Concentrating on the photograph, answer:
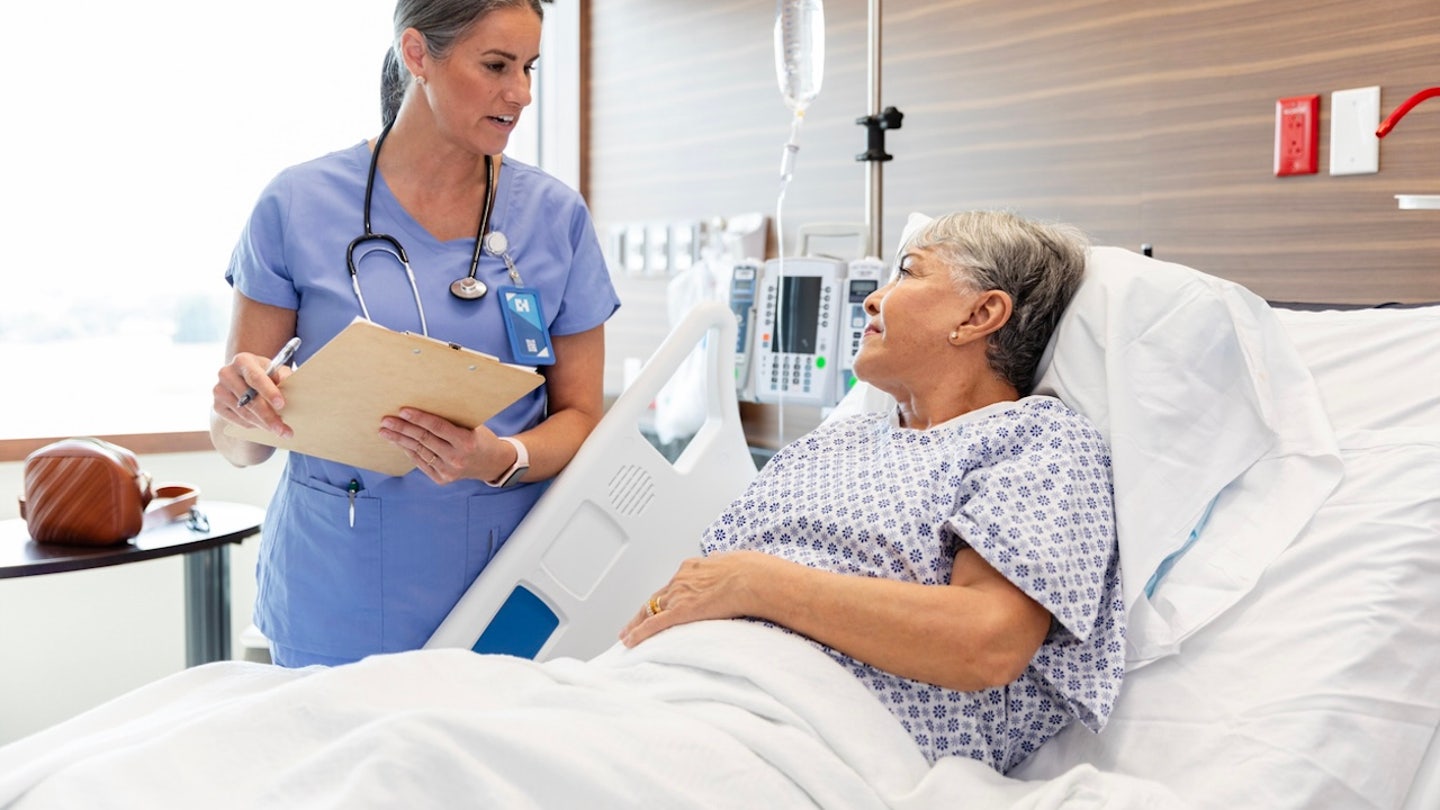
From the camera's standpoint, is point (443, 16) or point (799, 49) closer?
point (443, 16)

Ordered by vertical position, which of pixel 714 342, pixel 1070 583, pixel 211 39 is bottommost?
pixel 1070 583

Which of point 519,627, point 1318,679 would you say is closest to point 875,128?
point 519,627

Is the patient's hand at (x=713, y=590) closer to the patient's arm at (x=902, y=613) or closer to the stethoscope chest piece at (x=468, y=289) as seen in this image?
the patient's arm at (x=902, y=613)

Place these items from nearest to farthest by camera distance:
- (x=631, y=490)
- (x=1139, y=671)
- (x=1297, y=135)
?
(x=1139, y=671), (x=631, y=490), (x=1297, y=135)

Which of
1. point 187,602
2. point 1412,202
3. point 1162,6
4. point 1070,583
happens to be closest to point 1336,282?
point 1412,202

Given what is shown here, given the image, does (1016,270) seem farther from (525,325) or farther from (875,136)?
(875,136)

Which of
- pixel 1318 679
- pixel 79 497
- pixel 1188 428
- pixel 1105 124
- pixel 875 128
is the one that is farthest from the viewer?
pixel 875 128

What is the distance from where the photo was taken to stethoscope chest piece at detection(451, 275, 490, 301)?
5.36ft

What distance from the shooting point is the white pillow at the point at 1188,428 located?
1.38 m

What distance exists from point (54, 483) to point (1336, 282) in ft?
7.13

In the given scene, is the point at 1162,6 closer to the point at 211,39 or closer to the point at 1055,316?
the point at 1055,316

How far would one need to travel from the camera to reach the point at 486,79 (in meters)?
1.58

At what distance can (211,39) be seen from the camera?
3.38 meters

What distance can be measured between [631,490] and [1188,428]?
778 mm
